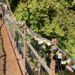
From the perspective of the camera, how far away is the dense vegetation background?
15.0 m

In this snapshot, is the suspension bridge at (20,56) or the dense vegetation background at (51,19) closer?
the suspension bridge at (20,56)

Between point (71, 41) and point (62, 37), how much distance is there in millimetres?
583

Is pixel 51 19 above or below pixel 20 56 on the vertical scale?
below

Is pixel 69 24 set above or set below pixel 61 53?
below

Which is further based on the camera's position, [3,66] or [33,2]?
[33,2]

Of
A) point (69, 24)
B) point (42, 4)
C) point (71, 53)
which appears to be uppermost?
point (42, 4)

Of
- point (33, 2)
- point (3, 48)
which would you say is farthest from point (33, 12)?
point (3, 48)

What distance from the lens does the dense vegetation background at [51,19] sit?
591 inches

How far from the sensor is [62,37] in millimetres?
15422

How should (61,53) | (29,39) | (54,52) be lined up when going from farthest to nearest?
(29,39)
(61,53)
(54,52)

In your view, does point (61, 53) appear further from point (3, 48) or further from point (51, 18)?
point (51, 18)

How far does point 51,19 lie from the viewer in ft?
50.6

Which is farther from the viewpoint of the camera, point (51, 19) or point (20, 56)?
point (51, 19)

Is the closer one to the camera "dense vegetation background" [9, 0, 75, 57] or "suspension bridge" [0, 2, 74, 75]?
"suspension bridge" [0, 2, 74, 75]
